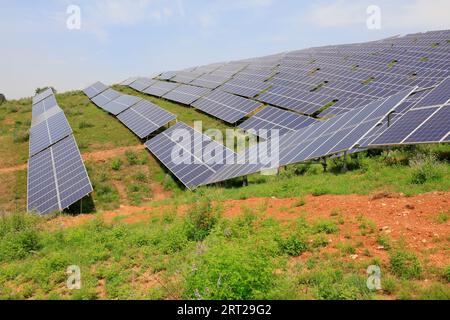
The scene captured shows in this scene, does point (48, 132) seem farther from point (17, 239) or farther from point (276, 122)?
point (17, 239)

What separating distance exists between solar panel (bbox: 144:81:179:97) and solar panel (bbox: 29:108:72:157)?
1328 centimetres

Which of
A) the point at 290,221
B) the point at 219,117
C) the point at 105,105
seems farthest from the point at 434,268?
the point at 105,105

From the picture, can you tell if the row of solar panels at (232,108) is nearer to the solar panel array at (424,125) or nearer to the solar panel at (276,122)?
the solar panel at (276,122)

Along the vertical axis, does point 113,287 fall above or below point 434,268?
below

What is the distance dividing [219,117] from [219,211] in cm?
2017

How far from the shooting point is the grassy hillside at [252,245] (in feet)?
21.9

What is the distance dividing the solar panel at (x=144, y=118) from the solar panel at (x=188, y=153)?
2.65 meters

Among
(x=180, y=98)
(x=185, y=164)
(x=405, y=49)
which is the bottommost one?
(x=185, y=164)

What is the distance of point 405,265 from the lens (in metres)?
7.06

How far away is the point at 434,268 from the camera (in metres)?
6.79

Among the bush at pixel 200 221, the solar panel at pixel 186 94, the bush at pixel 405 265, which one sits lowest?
the bush at pixel 200 221

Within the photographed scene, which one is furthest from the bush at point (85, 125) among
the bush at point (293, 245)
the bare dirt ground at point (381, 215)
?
the bush at point (293, 245)

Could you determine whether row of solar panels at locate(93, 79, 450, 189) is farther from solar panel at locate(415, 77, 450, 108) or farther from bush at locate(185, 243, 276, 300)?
bush at locate(185, 243, 276, 300)

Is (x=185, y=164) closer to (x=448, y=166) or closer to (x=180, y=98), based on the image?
(x=448, y=166)
